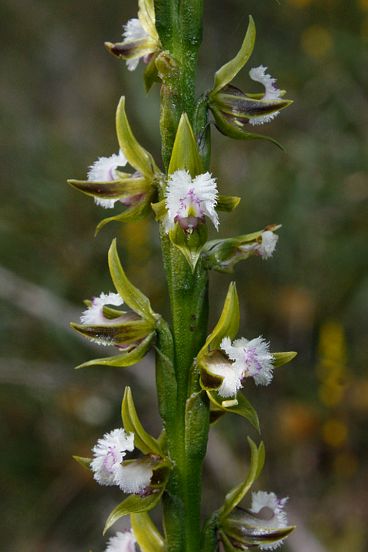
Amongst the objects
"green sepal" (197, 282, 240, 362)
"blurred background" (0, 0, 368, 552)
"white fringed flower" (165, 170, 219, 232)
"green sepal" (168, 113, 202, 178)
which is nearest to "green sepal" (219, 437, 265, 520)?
"green sepal" (197, 282, 240, 362)

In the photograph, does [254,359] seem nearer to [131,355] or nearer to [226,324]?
[226,324]

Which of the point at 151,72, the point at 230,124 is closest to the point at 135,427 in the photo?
the point at 230,124

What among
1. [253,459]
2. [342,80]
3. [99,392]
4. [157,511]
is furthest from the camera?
[342,80]

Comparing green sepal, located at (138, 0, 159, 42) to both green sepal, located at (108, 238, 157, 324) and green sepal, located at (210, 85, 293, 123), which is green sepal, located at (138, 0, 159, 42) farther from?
green sepal, located at (108, 238, 157, 324)

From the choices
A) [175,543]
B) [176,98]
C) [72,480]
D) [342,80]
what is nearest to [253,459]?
[175,543]

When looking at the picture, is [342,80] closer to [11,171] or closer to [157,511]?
[11,171]

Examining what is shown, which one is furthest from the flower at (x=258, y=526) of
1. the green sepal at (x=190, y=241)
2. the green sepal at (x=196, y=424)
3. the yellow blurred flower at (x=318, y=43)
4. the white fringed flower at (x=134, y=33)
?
the yellow blurred flower at (x=318, y=43)
